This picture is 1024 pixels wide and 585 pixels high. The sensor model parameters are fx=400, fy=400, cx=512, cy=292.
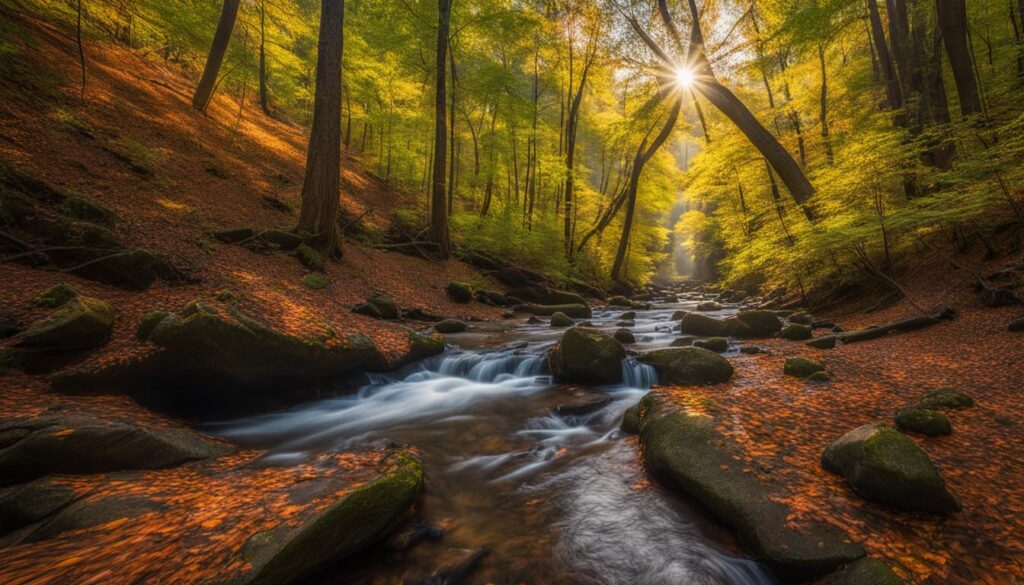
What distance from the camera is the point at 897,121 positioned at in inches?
437

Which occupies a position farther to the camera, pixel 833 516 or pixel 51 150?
pixel 51 150

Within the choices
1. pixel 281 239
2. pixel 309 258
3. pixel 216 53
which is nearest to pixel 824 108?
pixel 309 258

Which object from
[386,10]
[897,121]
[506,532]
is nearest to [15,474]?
[506,532]

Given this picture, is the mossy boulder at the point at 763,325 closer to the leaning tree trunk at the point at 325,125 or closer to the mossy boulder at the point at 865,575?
the mossy boulder at the point at 865,575

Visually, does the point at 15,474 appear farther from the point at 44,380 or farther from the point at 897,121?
the point at 897,121

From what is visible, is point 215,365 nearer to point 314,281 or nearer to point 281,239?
point 314,281

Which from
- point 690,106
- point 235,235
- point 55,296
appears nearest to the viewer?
point 55,296

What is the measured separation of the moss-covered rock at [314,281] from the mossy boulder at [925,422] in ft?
31.5

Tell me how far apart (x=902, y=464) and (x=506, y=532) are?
2.99 metres

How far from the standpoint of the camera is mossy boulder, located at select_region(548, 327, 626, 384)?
6.94m

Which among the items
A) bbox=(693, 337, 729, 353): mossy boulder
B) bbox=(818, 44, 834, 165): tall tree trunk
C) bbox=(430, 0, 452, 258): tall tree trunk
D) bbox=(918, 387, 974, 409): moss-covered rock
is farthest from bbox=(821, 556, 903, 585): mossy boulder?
bbox=(818, 44, 834, 165): tall tree trunk

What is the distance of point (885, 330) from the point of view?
7367 mm

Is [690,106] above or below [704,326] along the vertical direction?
above

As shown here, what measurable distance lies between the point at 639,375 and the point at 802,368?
7.57 ft
